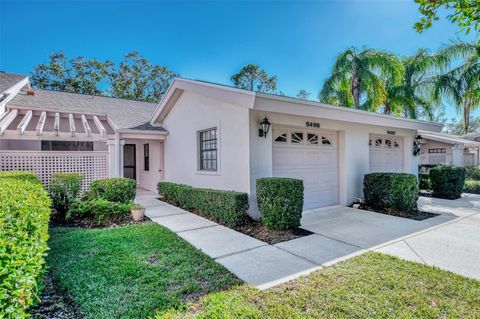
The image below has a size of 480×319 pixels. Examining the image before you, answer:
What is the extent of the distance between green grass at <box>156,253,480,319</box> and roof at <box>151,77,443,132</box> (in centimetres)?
390

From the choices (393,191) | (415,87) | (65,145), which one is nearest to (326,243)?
(393,191)

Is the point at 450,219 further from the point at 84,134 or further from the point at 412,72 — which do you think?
the point at 84,134

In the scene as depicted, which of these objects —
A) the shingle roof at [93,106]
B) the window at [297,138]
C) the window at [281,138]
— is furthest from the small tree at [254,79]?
the window at [281,138]

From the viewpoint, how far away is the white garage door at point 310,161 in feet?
24.6

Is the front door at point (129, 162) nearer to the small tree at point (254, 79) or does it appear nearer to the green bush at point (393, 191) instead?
the green bush at point (393, 191)

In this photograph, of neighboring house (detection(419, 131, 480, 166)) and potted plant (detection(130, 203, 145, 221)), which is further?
neighboring house (detection(419, 131, 480, 166))

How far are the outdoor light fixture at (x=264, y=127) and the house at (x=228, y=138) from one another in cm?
3

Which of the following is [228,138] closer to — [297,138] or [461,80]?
[297,138]

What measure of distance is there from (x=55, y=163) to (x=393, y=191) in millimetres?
11673

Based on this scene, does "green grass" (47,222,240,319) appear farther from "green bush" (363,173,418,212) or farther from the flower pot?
"green bush" (363,173,418,212)

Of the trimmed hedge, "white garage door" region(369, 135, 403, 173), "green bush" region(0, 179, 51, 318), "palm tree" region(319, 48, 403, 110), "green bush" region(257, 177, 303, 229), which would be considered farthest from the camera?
"palm tree" region(319, 48, 403, 110)

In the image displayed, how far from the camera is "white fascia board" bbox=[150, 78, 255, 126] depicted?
19.9 ft

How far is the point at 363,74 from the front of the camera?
1406 centimetres

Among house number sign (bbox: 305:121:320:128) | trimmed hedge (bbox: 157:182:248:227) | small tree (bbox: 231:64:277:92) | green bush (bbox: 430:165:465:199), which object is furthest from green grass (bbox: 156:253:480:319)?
small tree (bbox: 231:64:277:92)
